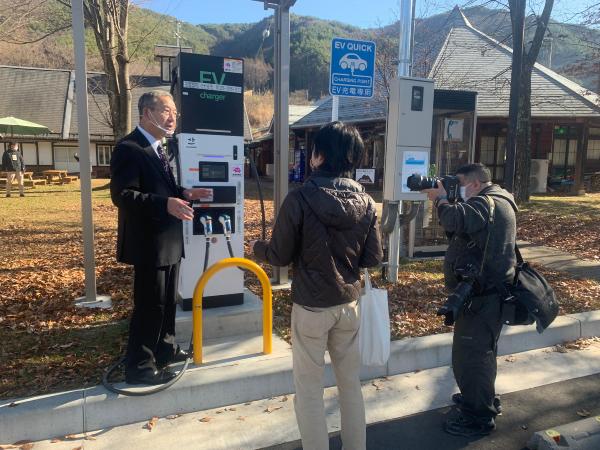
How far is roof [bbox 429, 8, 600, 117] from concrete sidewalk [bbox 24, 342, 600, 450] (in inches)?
584

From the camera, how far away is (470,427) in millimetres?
3219

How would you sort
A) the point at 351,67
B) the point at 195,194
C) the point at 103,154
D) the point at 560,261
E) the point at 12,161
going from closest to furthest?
the point at 195,194, the point at 351,67, the point at 560,261, the point at 12,161, the point at 103,154

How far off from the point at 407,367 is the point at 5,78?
35382 mm

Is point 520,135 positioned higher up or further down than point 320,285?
higher up

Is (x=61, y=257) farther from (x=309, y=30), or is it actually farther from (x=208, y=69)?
(x=309, y=30)

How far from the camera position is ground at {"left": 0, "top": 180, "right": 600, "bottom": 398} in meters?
3.75

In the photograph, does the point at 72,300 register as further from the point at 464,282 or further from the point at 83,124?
the point at 464,282

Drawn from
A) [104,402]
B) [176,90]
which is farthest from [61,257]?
[104,402]

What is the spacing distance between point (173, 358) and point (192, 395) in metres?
0.41

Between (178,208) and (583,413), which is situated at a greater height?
(178,208)

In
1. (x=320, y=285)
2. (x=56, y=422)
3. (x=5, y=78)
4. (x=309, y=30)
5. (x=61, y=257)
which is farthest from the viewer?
(x=309, y=30)

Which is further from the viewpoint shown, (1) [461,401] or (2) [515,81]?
(2) [515,81]

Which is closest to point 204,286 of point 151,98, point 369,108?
point 151,98

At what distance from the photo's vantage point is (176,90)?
169 inches
